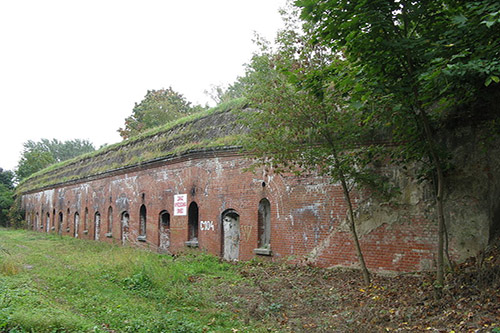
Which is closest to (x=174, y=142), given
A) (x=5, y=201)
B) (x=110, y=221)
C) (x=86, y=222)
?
(x=110, y=221)

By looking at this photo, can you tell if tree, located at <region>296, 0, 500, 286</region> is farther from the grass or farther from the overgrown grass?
the overgrown grass

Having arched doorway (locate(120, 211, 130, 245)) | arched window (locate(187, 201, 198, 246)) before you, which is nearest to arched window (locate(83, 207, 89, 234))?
arched doorway (locate(120, 211, 130, 245))

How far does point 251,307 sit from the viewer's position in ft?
25.3

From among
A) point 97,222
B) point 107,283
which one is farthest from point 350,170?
point 97,222

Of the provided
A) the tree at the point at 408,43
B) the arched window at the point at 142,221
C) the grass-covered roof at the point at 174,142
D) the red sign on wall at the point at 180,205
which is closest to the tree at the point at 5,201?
the grass-covered roof at the point at 174,142

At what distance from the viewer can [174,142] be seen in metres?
17.3

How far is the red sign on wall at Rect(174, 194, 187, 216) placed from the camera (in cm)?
1561

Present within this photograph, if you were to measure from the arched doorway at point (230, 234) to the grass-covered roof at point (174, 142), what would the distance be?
7.99 feet

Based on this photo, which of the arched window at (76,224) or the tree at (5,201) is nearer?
the arched window at (76,224)

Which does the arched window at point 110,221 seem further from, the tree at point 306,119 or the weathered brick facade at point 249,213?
the tree at point 306,119

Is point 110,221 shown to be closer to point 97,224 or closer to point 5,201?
point 97,224

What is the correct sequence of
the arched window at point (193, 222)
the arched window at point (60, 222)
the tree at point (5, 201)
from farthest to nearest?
the tree at point (5, 201) → the arched window at point (60, 222) → the arched window at point (193, 222)

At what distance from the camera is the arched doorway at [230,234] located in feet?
43.5

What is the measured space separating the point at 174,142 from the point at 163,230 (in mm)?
3887
